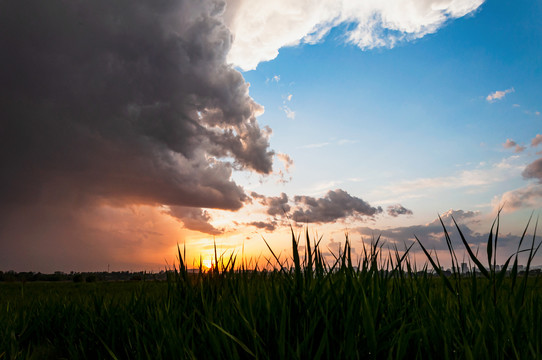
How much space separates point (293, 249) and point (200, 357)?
1.27m

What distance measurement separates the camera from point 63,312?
6.61m

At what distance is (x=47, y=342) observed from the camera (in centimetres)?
593

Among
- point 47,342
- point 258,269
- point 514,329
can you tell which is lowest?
point 47,342

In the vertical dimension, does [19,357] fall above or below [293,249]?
below

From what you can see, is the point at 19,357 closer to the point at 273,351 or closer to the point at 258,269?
the point at 258,269

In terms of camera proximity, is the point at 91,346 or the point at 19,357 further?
the point at 91,346

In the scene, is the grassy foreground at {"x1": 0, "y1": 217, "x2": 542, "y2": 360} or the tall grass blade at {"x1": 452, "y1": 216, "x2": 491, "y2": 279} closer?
the grassy foreground at {"x1": 0, "y1": 217, "x2": 542, "y2": 360}

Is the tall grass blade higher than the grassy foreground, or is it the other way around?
the tall grass blade

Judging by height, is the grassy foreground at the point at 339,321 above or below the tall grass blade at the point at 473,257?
below

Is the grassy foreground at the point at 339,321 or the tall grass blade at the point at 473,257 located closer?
the grassy foreground at the point at 339,321

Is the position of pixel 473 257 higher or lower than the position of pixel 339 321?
higher

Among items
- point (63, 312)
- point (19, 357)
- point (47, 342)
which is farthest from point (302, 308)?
point (63, 312)

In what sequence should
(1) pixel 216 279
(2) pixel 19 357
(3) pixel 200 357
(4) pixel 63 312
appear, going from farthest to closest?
(4) pixel 63 312 → (1) pixel 216 279 → (2) pixel 19 357 → (3) pixel 200 357

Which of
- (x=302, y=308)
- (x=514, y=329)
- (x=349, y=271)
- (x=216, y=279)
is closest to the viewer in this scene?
(x=514, y=329)
